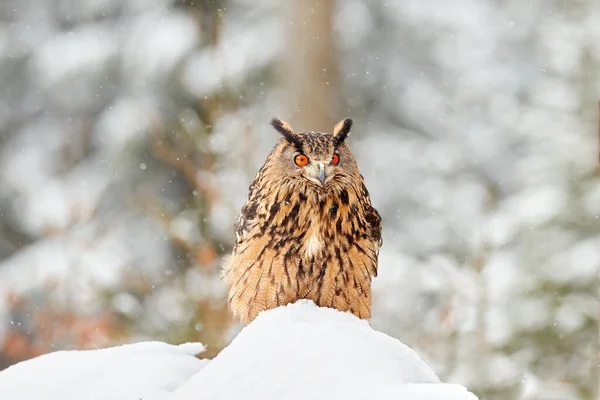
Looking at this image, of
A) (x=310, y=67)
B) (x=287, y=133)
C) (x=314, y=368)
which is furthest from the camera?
(x=310, y=67)

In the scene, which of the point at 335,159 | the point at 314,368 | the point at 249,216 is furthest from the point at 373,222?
the point at 314,368

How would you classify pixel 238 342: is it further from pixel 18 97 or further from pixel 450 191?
pixel 18 97

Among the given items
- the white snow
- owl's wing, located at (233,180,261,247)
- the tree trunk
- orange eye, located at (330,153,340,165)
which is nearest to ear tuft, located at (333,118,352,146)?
orange eye, located at (330,153,340,165)

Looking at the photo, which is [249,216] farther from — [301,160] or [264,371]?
[264,371]

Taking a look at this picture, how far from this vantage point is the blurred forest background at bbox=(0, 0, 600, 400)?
6.47 m

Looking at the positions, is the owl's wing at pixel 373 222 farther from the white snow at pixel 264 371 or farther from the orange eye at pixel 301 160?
the white snow at pixel 264 371

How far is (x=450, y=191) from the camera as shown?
996cm

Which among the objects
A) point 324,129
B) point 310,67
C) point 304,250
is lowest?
point 304,250

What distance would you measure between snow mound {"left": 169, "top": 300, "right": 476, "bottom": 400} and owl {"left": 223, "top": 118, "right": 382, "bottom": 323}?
952 millimetres

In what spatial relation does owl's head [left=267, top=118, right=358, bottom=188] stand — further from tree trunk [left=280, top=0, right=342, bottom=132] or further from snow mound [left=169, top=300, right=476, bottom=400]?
tree trunk [left=280, top=0, right=342, bottom=132]

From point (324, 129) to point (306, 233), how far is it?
3066mm

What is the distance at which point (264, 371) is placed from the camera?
1683mm

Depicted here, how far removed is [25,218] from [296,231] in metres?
7.54

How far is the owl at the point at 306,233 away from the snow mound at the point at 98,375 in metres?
0.88
